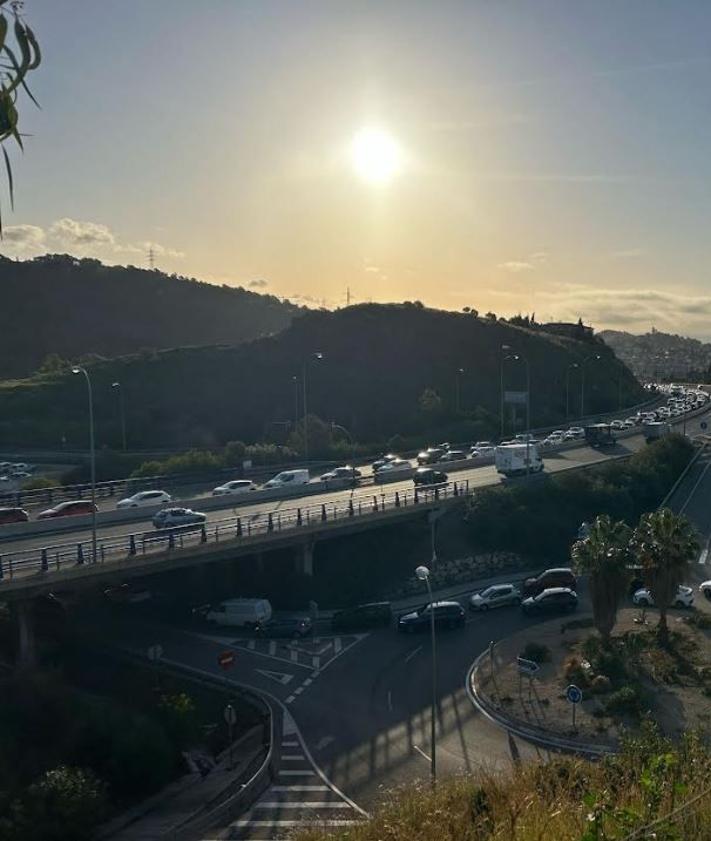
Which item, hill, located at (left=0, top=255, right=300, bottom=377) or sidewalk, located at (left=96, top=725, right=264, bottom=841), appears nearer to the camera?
sidewalk, located at (left=96, top=725, right=264, bottom=841)

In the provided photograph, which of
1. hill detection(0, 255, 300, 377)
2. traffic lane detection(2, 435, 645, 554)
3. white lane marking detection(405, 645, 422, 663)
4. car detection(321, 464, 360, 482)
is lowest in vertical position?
white lane marking detection(405, 645, 422, 663)

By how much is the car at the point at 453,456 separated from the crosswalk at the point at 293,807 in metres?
38.3

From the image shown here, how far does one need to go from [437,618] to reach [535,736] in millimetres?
10000

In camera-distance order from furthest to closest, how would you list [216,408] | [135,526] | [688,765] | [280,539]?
1. [216,408]
2. [135,526]
3. [280,539]
4. [688,765]

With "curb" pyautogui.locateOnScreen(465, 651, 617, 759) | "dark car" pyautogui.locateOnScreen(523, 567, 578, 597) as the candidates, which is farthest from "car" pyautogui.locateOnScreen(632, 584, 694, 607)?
"curb" pyautogui.locateOnScreen(465, 651, 617, 759)

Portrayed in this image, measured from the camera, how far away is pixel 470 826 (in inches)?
337

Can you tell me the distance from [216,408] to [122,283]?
96.1m

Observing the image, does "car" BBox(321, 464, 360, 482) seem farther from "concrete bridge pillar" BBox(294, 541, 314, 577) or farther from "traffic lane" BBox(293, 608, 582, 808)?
"traffic lane" BBox(293, 608, 582, 808)

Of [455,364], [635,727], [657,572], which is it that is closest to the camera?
[635,727]

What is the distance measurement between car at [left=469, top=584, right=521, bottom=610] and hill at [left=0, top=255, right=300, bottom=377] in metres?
109

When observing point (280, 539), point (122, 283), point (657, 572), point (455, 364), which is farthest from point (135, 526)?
point (122, 283)

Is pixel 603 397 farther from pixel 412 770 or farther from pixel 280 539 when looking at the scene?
pixel 412 770

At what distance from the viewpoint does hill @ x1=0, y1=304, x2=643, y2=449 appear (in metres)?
73.6

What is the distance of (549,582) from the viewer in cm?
3684
